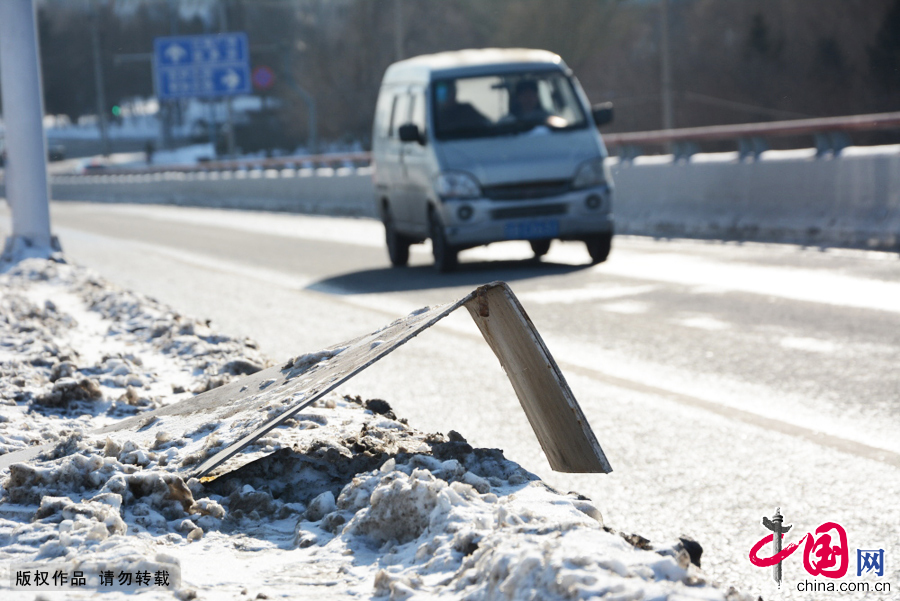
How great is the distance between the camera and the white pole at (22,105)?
11.8 meters

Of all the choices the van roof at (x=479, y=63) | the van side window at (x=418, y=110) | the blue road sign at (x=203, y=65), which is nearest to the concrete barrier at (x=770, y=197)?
the van roof at (x=479, y=63)

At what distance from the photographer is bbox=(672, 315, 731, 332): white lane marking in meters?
8.33

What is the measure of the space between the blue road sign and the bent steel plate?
158 ft

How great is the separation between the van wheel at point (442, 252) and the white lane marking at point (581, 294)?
2097 mm

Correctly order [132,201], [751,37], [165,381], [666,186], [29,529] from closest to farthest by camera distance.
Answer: [29,529] < [165,381] < [666,186] < [132,201] < [751,37]

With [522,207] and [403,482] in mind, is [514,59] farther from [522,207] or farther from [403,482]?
[403,482]

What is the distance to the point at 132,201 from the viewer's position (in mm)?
45406

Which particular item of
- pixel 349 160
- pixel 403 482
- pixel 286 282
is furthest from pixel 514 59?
pixel 349 160

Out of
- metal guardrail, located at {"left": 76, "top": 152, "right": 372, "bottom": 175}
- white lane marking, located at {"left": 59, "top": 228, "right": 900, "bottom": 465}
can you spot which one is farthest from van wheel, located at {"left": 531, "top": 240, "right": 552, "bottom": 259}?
metal guardrail, located at {"left": 76, "top": 152, "right": 372, "bottom": 175}

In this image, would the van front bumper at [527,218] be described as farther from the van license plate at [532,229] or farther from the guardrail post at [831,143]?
the guardrail post at [831,143]

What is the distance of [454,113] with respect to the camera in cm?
1340

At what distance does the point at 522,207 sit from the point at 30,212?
4630 millimetres

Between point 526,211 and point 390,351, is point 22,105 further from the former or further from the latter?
point 390,351

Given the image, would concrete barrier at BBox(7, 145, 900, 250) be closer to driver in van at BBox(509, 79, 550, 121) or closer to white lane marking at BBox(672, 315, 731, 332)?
driver in van at BBox(509, 79, 550, 121)
